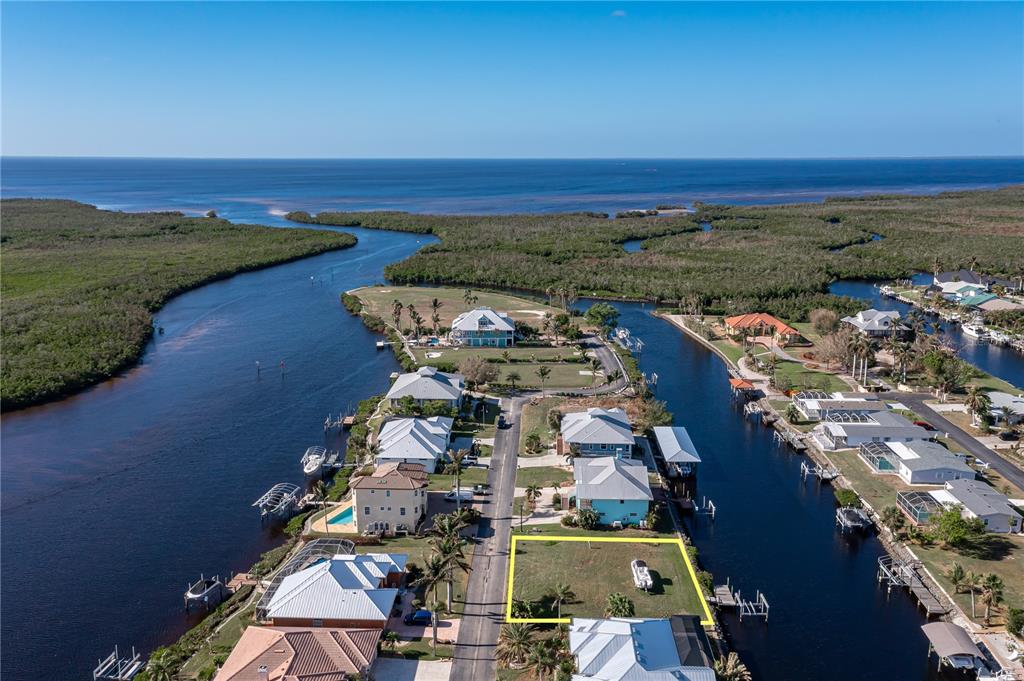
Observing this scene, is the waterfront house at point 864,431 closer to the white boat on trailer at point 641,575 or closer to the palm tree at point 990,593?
the palm tree at point 990,593

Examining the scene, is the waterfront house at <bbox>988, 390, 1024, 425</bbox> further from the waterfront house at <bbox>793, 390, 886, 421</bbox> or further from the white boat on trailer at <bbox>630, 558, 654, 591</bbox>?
the white boat on trailer at <bbox>630, 558, 654, 591</bbox>

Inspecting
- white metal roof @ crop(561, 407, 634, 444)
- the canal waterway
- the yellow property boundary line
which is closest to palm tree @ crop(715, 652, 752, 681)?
the yellow property boundary line

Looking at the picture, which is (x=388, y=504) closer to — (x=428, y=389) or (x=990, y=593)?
(x=428, y=389)

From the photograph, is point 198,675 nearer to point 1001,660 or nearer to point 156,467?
point 156,467

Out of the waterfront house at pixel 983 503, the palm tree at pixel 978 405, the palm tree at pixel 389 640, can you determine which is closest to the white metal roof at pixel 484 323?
the palm tree at pixel 978 405

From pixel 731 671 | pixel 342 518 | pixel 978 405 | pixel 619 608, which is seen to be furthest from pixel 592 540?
pixel 978 405

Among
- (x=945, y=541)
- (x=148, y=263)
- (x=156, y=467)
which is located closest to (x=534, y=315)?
(x=156, y=467)

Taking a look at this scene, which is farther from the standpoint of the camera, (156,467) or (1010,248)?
(1010,248)
